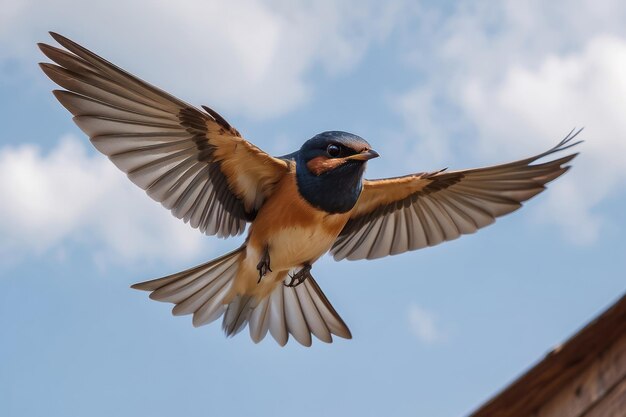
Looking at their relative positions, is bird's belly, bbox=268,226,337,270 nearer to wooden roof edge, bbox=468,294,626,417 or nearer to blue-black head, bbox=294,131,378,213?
blue-black head, bbox=294,131,378,213

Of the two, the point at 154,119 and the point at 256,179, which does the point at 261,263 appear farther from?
the point at 154,119

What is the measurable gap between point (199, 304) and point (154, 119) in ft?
4.90

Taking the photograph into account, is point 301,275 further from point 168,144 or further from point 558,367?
point 558,367

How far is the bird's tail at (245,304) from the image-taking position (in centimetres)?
688

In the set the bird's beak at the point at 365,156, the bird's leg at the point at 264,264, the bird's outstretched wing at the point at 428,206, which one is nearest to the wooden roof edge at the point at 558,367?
the bird's beak at the point at 365,156

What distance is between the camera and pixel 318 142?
629 centimetres

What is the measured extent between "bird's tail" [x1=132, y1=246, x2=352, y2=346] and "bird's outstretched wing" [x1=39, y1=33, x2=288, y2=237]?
0.41m

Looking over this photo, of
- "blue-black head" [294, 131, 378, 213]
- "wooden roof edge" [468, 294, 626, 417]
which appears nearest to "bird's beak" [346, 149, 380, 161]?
"blue-black head" [294, 131, 378, 213]

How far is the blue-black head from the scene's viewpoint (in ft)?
20.5

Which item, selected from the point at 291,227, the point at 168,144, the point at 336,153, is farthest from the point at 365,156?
the point at 168,144

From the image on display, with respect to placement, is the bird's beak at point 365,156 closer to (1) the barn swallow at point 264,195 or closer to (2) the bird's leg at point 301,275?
(1) the barn swallow at point 264,195

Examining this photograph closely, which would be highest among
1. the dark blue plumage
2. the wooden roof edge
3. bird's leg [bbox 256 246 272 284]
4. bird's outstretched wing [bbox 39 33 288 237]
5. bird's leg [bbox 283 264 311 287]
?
bird's outstretched wing [bbox 39 33 288 237]

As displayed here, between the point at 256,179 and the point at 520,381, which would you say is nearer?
the point at 520,381

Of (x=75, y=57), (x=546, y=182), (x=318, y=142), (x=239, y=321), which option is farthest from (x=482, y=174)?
(x=75, y=57)
